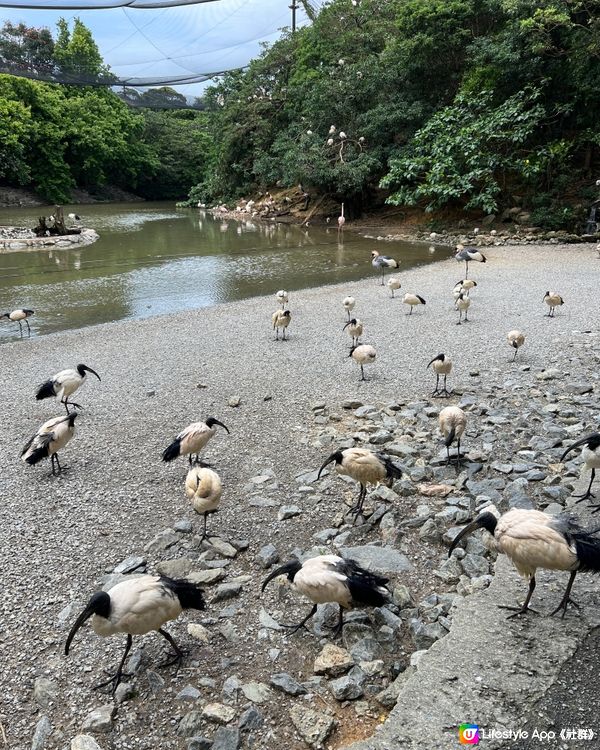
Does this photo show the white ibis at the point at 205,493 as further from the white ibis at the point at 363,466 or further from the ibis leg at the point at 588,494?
the ibis leg at the point at 588,494

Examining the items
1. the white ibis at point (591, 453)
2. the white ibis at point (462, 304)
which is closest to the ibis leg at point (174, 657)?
the white ibis at point (591, 453)

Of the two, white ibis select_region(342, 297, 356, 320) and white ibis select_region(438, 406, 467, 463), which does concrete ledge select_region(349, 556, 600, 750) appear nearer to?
white ibis select_region(438, 406, 467, 463)

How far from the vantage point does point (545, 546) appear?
3004mm

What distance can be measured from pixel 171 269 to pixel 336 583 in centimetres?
1649

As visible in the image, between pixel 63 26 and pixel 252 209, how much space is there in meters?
32.2

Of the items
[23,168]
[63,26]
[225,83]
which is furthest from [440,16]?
[63,26]

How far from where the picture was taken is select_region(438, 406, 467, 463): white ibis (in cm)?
506

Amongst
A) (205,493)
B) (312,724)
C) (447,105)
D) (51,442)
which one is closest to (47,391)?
(51,442)

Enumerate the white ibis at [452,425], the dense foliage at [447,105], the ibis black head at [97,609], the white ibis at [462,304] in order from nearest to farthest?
the ibis black head at [97,609]
the white ibis at [452,425]
the white ibis at [462,304]
the dense foliage at [447,105]

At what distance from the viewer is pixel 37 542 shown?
14.2 feet

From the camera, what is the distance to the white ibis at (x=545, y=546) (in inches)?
117

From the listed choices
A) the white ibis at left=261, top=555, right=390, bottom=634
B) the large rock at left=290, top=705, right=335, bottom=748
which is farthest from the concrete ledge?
the white ibis at left=261, top=555, right=390, bottom=634

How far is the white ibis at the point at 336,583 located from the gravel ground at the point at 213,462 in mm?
279

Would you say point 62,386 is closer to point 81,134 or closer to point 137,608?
point 137,608
